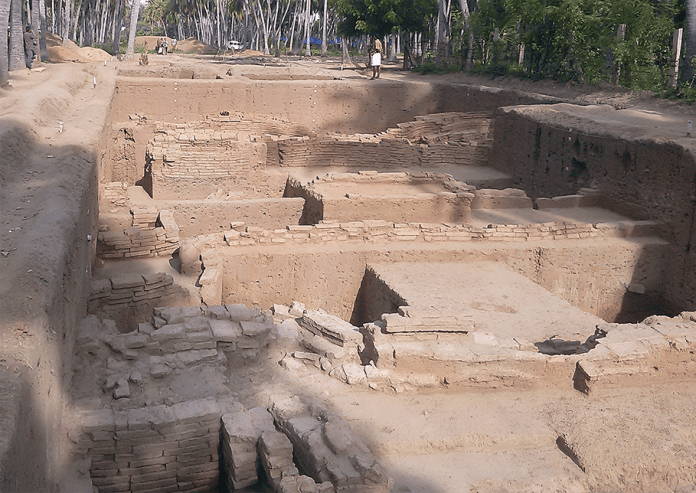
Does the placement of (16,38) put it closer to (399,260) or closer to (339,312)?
(339,312)

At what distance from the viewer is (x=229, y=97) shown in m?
18.9

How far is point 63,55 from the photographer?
27.5 meters

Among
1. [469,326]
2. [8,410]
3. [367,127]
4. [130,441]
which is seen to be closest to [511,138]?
[367,127]

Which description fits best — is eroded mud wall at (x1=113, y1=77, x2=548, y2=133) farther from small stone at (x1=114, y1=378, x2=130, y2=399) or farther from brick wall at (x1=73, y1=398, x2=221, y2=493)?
brick wall at (x1=73, y1=398, x2=221, y2=493)

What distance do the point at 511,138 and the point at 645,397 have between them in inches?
423

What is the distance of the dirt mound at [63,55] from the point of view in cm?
2714

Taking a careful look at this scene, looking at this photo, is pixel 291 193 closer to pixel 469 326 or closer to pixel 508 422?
pixel 469 326

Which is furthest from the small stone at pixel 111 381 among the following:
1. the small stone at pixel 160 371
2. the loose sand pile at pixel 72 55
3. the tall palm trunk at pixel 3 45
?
the loose sand pile at pixel 72 55

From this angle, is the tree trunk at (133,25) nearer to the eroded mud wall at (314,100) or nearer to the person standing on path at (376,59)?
the person standing on path at (376,59)

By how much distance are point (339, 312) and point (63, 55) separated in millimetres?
22429

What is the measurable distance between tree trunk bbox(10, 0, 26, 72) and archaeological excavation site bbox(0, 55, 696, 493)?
2.69 metres

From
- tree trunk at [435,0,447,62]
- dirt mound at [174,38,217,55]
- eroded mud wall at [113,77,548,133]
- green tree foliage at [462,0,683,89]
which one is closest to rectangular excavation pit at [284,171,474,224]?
eroded mud wall at [113,77,548,133]

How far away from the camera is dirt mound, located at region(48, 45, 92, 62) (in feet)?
89.0

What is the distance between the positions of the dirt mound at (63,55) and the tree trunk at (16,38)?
8965mm
